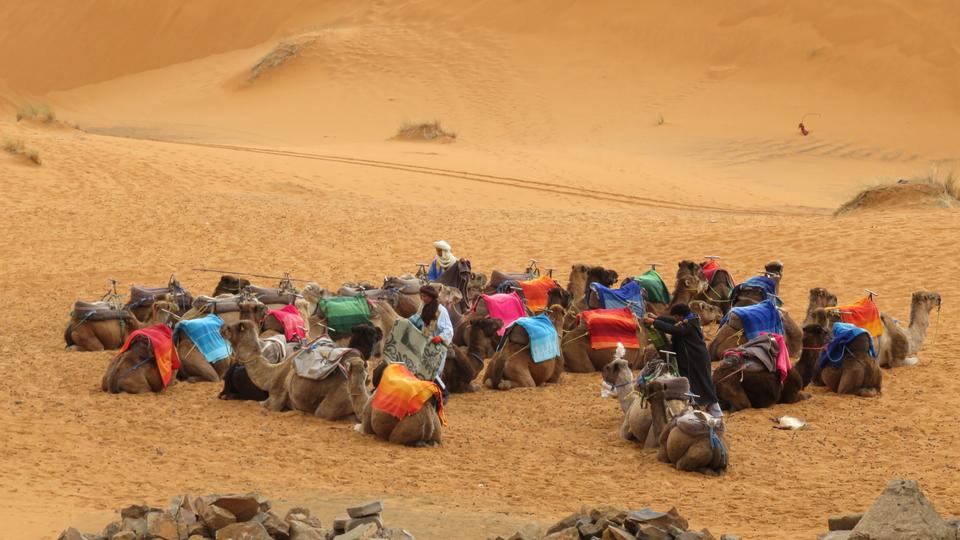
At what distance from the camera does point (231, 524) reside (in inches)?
308

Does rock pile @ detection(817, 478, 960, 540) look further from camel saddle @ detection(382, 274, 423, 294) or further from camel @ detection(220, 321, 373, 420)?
camel saddle @ detection(382, 274, 423, 294)

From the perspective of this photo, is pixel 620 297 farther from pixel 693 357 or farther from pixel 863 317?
pixel 693 357

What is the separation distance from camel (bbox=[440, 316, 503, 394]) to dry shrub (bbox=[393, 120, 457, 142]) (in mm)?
23812

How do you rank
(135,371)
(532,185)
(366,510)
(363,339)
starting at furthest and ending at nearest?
(532,185), (363,339), (135,371), (366,510)

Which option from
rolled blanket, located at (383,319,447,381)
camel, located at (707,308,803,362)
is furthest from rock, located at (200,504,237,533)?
camel, located at (707,308,803,362)

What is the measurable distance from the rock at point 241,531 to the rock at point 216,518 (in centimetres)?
9

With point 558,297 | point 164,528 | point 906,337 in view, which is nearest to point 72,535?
point 164,528

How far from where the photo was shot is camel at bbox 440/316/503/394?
13328mm

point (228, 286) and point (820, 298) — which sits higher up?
point (820, 298)

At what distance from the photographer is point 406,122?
130 feet

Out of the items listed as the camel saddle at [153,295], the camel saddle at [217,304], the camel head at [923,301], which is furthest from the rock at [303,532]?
the camel head at [923,301]

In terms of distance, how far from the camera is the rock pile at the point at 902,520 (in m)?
7.40

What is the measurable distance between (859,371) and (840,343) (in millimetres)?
331

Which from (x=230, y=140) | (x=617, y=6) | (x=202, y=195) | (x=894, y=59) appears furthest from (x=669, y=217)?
(x=617, y=6)
